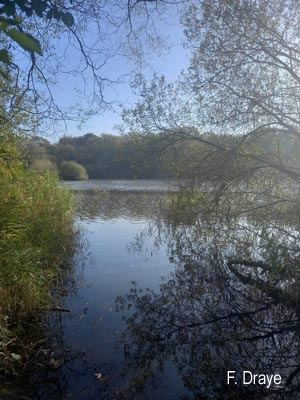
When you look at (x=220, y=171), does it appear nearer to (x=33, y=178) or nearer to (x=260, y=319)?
(x=260, y=319)

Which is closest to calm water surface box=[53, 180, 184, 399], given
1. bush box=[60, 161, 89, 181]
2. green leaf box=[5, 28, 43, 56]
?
green leaf box=[5, 28, 43, 56]

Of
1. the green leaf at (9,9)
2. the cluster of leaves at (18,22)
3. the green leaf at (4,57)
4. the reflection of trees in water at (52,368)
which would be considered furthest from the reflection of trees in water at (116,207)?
the green leaf at (4,57)

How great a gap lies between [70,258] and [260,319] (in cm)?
500

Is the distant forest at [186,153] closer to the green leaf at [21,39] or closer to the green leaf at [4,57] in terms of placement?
the green leaf at [4,57]

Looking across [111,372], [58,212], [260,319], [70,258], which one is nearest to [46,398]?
[111,372]

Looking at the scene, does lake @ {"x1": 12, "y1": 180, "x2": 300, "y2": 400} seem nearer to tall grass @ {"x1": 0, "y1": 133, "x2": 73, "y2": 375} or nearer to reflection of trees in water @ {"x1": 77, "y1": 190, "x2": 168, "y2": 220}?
tall grass @ {"x1": 0, "y1": 133, "x2": 73, "y2": 375}

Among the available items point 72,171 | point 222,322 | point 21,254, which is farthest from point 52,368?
point 72,171

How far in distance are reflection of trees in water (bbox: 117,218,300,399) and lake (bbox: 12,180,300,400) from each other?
1 centimetres

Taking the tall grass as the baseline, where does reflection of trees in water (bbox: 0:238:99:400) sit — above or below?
below

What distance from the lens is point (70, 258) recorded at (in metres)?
8.73

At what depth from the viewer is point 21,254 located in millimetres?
5246

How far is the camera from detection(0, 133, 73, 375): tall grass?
4.30 meters

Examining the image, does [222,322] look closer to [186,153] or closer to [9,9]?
[186,153]

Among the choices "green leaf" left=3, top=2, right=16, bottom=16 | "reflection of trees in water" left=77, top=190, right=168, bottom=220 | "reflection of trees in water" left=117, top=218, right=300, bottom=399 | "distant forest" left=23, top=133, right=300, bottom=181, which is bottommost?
"reflection of trees in water" left=117, top=218, right=300, bottom=399
